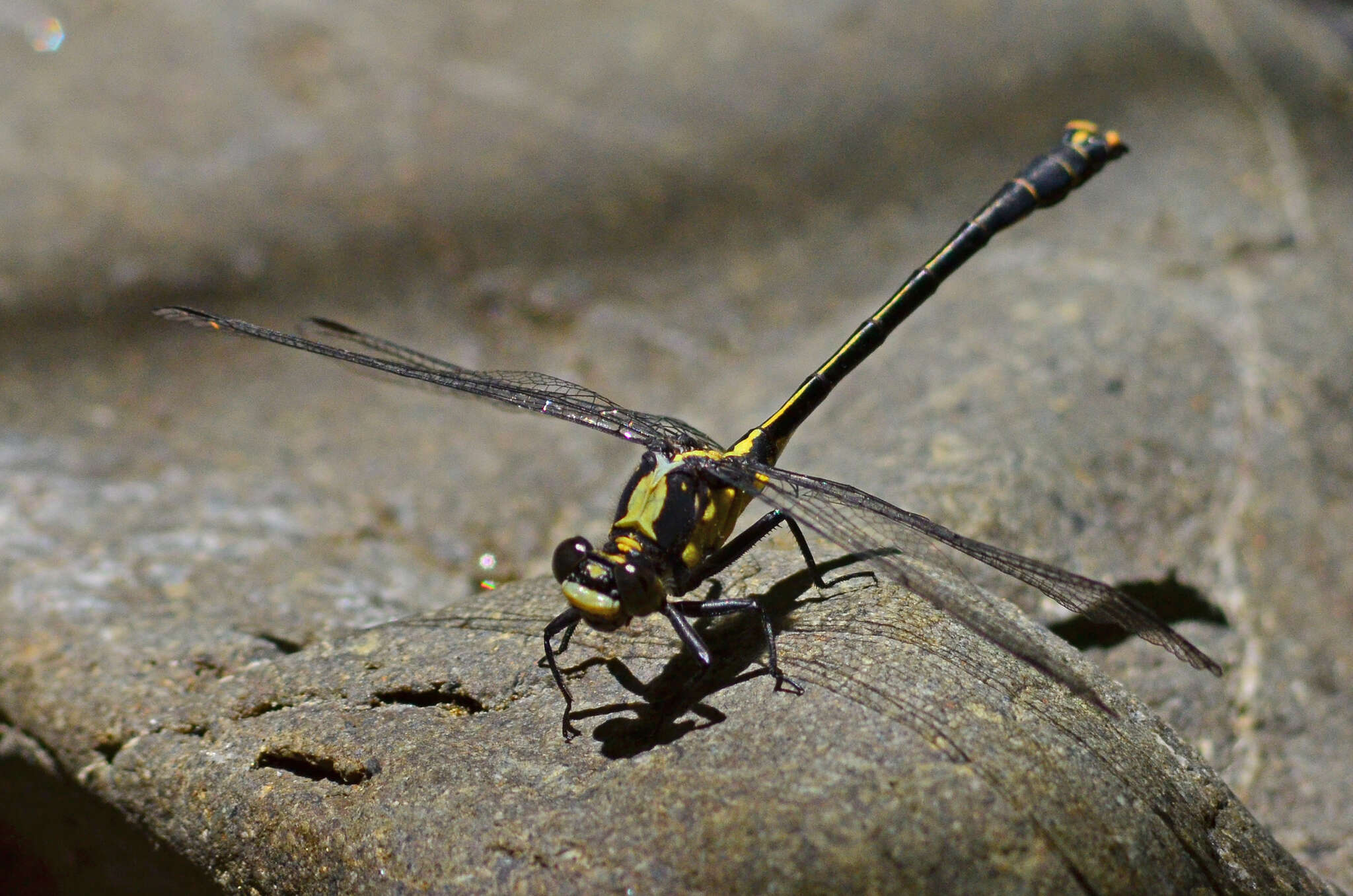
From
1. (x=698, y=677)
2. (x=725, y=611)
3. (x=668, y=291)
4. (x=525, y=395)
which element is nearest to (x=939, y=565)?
(x=725, y=611)

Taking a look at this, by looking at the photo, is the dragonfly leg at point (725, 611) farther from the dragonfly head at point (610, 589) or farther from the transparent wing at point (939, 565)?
the transparent wing at point (939, 565)

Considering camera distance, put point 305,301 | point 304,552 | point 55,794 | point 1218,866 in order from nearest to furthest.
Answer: point 1218,866 → point 55,794 → point 304,552 → point 305,301

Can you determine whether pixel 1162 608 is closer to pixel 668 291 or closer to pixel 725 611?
pixel 725 611

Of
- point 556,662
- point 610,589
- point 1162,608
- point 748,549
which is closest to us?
point 610,589

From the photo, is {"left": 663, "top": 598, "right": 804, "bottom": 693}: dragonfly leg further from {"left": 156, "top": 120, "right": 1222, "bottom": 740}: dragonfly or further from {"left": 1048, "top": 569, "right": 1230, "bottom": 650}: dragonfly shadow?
{"left": 1048, "top": 569, "right": 1230, "bottom": 650}: dragonfly shadow

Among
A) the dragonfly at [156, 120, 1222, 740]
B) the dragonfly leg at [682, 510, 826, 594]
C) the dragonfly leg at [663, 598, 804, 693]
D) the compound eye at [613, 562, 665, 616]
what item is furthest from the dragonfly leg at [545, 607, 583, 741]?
the dragonfly leg at [682, 510, 826, 594]

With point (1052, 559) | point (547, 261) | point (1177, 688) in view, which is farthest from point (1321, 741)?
point (547, 261)

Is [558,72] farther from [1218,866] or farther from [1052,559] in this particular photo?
[1218,866]

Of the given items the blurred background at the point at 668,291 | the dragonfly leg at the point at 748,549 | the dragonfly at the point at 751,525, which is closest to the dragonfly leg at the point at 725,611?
the dragonfly at the point at 751,525
